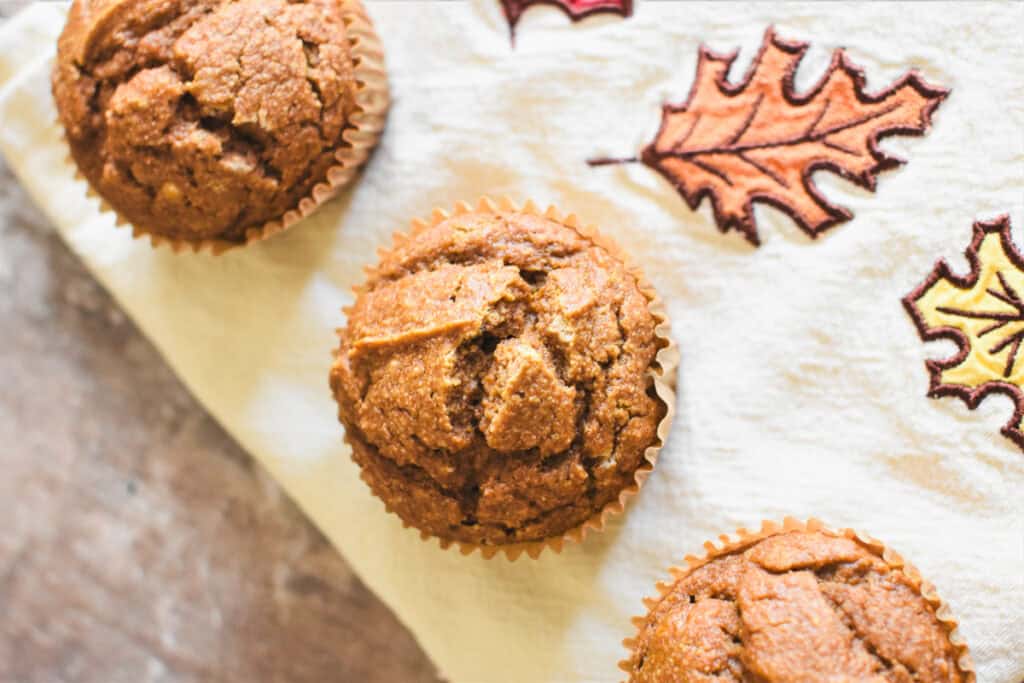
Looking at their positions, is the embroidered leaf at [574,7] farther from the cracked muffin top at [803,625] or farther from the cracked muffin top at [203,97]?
the cracked muffin top at [803,625]

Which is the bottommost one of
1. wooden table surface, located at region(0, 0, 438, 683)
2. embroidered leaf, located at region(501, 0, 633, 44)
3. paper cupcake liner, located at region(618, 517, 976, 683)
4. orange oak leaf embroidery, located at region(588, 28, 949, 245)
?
wooden table surface, located at region(0, 0, 438, 683)

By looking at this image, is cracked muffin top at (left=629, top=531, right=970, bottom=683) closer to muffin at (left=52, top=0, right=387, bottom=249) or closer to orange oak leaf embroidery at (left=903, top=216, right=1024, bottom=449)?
orange oak leaf embroidery at (left=903, top=216, right=1024, bottom=449)

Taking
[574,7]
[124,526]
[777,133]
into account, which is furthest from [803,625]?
[124,526]

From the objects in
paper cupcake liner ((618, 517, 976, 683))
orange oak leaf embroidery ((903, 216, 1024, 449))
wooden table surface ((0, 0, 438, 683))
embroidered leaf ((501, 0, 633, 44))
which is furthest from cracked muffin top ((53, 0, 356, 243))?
orange oak leaf embroidery ((903, 216, 1024, 449))

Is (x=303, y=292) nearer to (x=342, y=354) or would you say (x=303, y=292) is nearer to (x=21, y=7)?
(x=342, y=354)

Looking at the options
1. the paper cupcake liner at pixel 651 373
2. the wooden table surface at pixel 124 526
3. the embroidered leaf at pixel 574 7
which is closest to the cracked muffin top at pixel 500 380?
the paper cupcake liner at pixel 651 373

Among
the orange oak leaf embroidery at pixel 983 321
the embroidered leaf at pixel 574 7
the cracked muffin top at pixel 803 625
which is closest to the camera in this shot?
the cracked muffin top at pixel 803 625

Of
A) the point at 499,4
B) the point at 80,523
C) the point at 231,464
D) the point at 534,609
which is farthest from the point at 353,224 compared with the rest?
the point at 80,523

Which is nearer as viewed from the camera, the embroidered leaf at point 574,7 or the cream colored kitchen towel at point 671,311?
the cream colored kitchen towel at point 671,311
